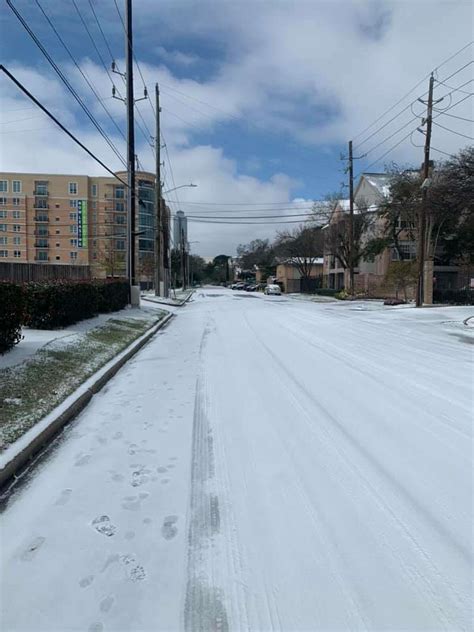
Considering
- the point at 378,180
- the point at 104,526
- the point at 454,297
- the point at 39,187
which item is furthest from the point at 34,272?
the point at 39,187

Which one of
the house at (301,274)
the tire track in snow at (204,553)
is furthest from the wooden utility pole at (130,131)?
the house at (301,274)

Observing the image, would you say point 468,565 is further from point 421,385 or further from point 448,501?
point 421,385

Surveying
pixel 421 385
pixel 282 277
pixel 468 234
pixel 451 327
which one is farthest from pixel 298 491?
pixel 282 277

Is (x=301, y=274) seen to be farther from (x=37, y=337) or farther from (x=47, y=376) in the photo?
(x=47, y=376)

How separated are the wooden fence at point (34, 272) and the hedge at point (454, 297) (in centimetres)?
2903

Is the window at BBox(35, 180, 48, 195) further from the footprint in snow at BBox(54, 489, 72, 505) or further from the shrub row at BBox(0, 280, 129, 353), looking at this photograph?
the footprint in snow at BBox(54, 489, 72, 505)

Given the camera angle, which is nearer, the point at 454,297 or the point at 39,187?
the point at 454,297

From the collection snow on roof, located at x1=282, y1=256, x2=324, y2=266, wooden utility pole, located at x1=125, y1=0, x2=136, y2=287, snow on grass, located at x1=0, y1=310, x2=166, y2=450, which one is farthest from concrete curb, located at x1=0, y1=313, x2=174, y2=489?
snow on roof, located at x1=282, y1=256, x2=324, y2=266

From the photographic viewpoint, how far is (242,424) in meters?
5.66

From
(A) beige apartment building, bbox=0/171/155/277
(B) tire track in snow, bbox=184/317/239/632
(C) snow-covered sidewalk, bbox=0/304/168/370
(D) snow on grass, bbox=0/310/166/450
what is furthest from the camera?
Answer: (A) beige apartment building, bbox=0/171/155/277

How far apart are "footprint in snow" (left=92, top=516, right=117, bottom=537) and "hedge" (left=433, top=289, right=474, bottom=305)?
39.1 meters

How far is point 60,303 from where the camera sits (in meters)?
12.1

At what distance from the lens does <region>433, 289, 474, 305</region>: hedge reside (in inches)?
1500

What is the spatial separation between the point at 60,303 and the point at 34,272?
27.9ft
